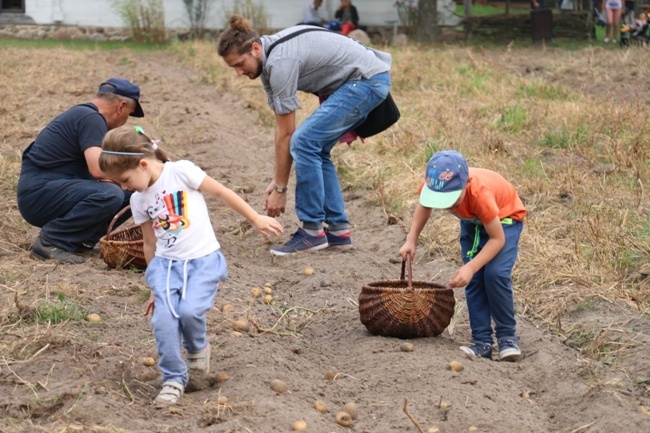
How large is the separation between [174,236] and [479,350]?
1720mm

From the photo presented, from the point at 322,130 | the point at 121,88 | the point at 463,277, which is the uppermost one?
the point at 121,88

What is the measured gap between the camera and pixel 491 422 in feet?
13.3

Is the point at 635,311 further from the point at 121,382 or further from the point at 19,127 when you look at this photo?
the point at 19,127

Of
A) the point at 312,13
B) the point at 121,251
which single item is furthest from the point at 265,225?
the point at 312,13

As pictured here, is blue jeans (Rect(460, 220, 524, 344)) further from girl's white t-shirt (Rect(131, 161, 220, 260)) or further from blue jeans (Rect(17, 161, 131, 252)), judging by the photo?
blue jeans (Rect(17, 161, 131, 252))

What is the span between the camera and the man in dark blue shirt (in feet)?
20.8

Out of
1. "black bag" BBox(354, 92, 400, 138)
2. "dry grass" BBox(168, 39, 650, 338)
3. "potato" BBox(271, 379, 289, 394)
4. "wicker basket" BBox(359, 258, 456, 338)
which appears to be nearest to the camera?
"potato" BBox(271, 379, 289, 394)

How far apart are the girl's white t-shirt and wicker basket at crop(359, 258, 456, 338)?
1.10m

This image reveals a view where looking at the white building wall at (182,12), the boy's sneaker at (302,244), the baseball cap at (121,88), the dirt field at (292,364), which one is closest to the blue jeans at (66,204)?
the dirt field at (292,364)

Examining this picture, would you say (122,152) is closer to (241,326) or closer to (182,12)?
(241,326)

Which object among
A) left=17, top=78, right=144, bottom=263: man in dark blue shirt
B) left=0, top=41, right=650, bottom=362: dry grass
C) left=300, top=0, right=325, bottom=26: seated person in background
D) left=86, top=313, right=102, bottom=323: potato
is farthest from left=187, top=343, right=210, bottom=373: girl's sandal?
left=300, top=0, right=325, bottom=26: seated person in background

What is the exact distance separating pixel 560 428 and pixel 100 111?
3.63 metres

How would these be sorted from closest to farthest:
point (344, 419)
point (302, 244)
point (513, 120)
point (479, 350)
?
1. point (344, 419)
2. point (479, 350)
3. point (302, 244)
4. point (513, 120)

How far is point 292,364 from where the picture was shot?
4.74 meters
